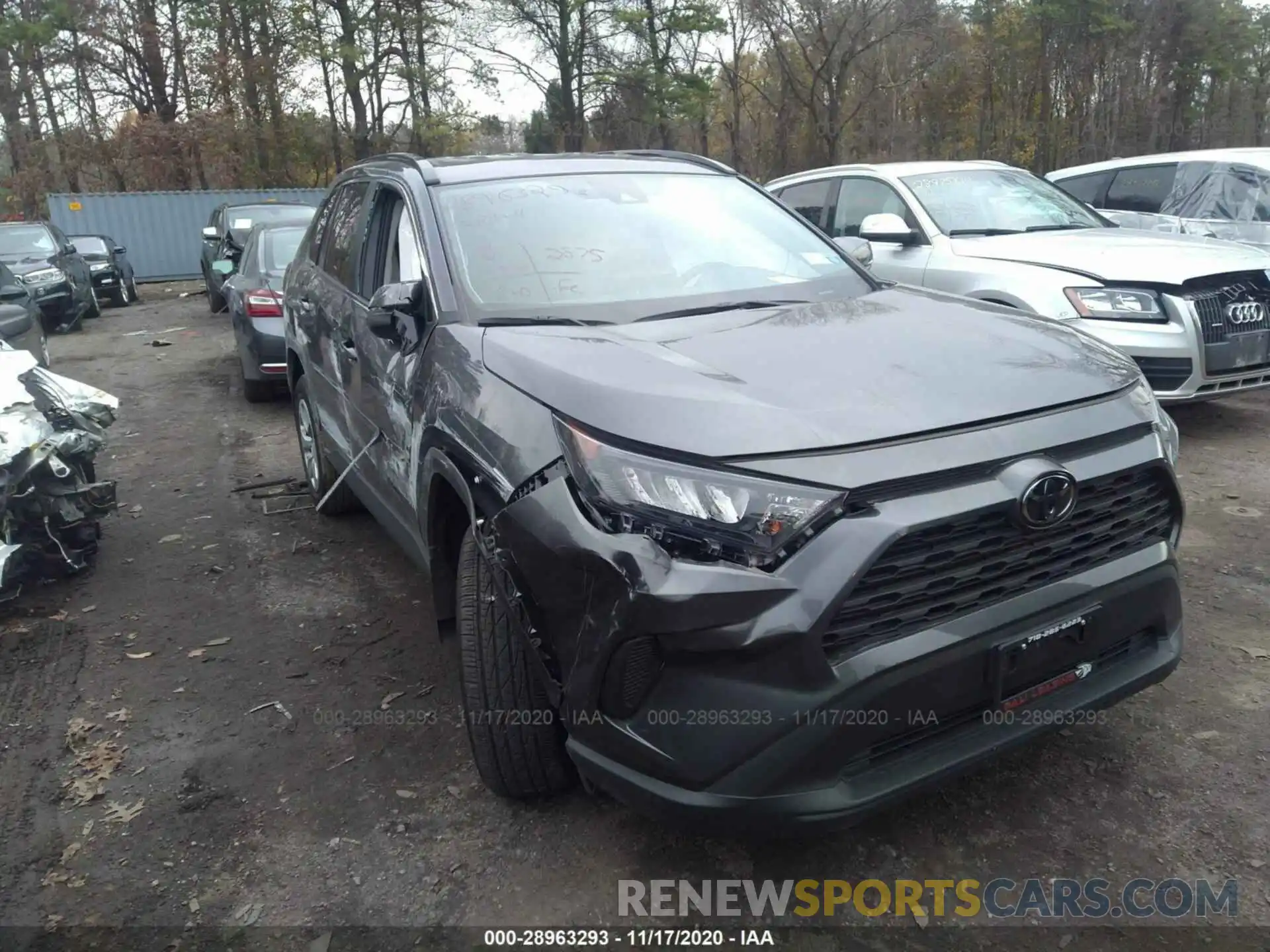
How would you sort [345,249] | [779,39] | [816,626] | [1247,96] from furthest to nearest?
[1247,96] → [779,39] → [345,249] → [816,626]

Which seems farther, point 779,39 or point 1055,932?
point 779,39

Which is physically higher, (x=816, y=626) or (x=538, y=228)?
(x=538, y=228)

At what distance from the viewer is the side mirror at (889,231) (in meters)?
6.10

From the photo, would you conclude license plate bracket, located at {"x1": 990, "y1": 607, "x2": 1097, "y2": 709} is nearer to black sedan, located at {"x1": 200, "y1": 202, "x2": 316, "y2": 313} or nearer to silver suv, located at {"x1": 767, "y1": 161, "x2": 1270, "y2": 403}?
silver suv, located at {"x1": 767, "y1": 161, "x2": 1270, "y2": 403}

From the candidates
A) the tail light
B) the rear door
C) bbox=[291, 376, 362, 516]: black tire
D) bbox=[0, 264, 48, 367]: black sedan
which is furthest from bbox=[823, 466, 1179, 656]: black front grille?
the tail light

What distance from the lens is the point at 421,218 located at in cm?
330

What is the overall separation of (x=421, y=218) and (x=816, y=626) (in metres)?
2.13

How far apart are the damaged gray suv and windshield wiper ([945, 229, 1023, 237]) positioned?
3822 millimetres

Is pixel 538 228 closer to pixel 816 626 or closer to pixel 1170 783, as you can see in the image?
pixel 816 626

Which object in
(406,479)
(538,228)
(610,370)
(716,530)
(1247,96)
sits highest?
(1247,96)

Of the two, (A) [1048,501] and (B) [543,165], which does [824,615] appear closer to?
(A) [1048,501]

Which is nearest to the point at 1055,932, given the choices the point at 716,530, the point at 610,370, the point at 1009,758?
the point at 1009,758

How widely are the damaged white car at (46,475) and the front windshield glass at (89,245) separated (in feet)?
48.5

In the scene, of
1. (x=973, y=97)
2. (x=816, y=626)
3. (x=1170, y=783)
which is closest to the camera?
(x=816, y=626)
